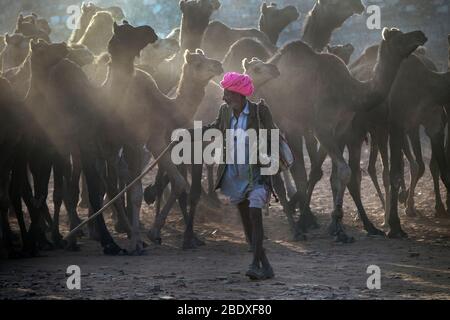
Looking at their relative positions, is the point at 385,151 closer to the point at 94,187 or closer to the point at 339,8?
the point at 339,8

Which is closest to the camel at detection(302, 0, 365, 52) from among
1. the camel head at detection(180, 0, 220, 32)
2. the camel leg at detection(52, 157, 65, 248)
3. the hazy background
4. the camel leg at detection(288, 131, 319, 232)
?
the camel head at detection(180, 0, 220, 32)

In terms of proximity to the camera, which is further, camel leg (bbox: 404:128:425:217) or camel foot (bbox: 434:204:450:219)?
camel leg (bbox: 404:128:425:217)

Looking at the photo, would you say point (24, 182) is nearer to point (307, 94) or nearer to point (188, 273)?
point (188, 273)

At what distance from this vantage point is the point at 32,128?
10.7 metres

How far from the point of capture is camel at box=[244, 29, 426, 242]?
11523mm

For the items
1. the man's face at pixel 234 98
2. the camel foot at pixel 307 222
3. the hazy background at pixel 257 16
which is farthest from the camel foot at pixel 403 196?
the hazy background at pixel 257 16

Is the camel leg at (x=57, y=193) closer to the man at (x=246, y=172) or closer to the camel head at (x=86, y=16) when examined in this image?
the man at (x=246, y=172)

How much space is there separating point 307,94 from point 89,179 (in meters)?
2.99

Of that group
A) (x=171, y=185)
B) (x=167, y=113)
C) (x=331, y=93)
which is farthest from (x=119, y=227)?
(x=331, y=93)

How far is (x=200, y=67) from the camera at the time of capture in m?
11.0

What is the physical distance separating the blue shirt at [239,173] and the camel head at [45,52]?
9.22 feet

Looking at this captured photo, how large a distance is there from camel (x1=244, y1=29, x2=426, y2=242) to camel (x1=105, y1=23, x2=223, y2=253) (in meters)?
1.32

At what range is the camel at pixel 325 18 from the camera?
13.8m

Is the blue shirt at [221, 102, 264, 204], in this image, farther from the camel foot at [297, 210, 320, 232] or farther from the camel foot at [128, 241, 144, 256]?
the camel foot at [297, 210, 320, 232]
